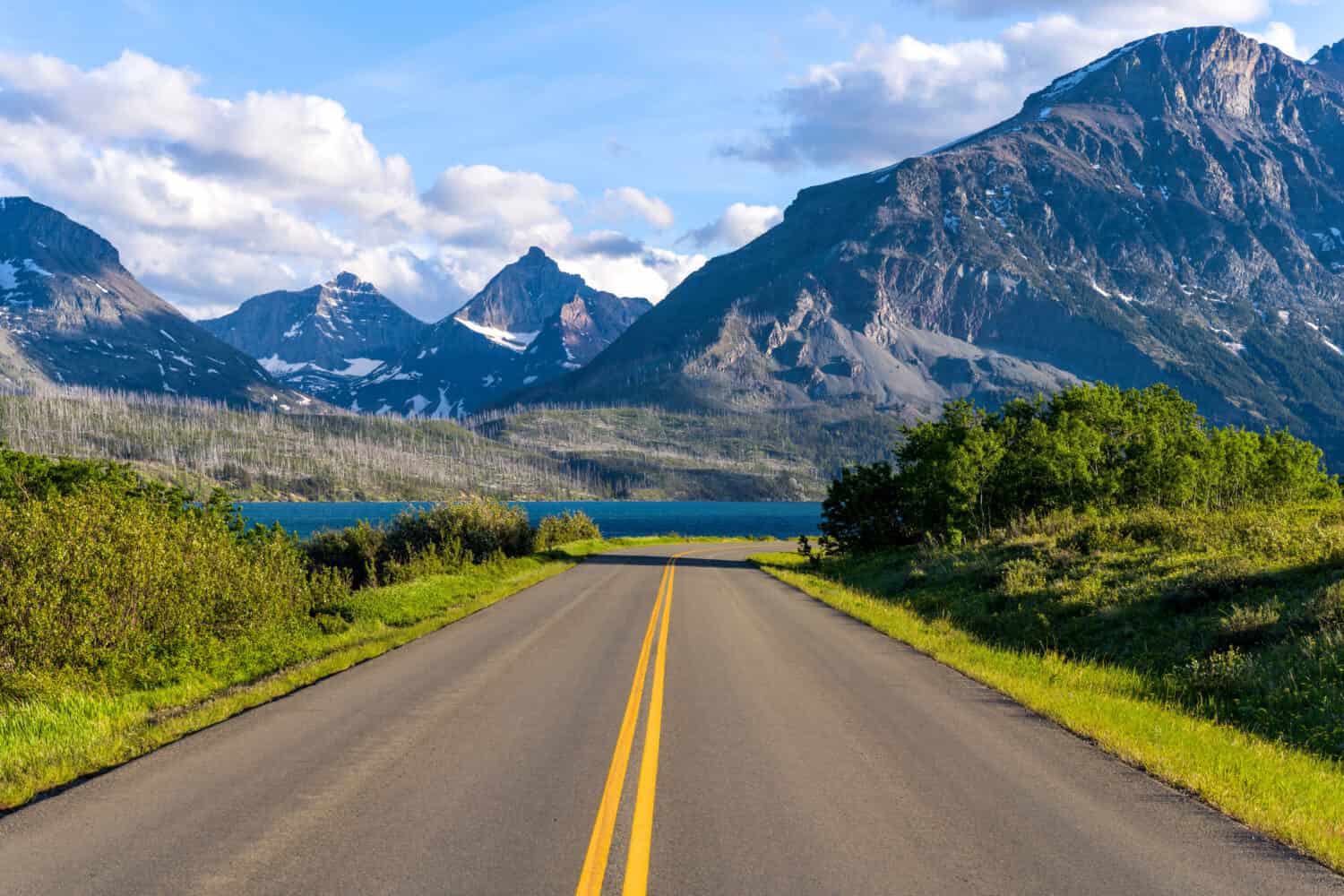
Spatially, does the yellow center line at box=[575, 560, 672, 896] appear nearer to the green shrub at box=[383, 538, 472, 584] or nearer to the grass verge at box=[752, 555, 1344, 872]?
the grass verge at box=[752, 555, 1344, 872]

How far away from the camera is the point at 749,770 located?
8852mm

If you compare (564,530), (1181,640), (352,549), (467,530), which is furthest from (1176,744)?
(564,530)

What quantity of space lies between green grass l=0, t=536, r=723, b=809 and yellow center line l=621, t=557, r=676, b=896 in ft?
17.1

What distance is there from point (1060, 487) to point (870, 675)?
89.1 ft

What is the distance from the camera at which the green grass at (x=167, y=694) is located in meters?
8.91

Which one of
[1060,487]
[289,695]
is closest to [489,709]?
[289,695]

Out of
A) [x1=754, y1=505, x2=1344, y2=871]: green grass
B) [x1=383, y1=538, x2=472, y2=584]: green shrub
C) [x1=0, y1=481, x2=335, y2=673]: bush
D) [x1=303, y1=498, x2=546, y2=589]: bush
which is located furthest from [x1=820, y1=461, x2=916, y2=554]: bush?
[x1=0, y1=481, x2=335, y2=673]: bush

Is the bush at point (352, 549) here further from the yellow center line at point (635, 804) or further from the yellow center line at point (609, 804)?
the yellow center line at point (609, 804)

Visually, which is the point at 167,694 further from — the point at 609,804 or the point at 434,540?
the point at 434,540

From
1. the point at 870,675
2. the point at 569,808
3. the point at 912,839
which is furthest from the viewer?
the point at 870,675

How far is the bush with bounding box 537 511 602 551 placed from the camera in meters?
53.5

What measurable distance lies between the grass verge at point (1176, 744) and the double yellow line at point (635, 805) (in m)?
5.00

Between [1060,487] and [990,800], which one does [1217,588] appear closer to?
[990,800]

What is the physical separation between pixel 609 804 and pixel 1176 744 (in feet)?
21.7
